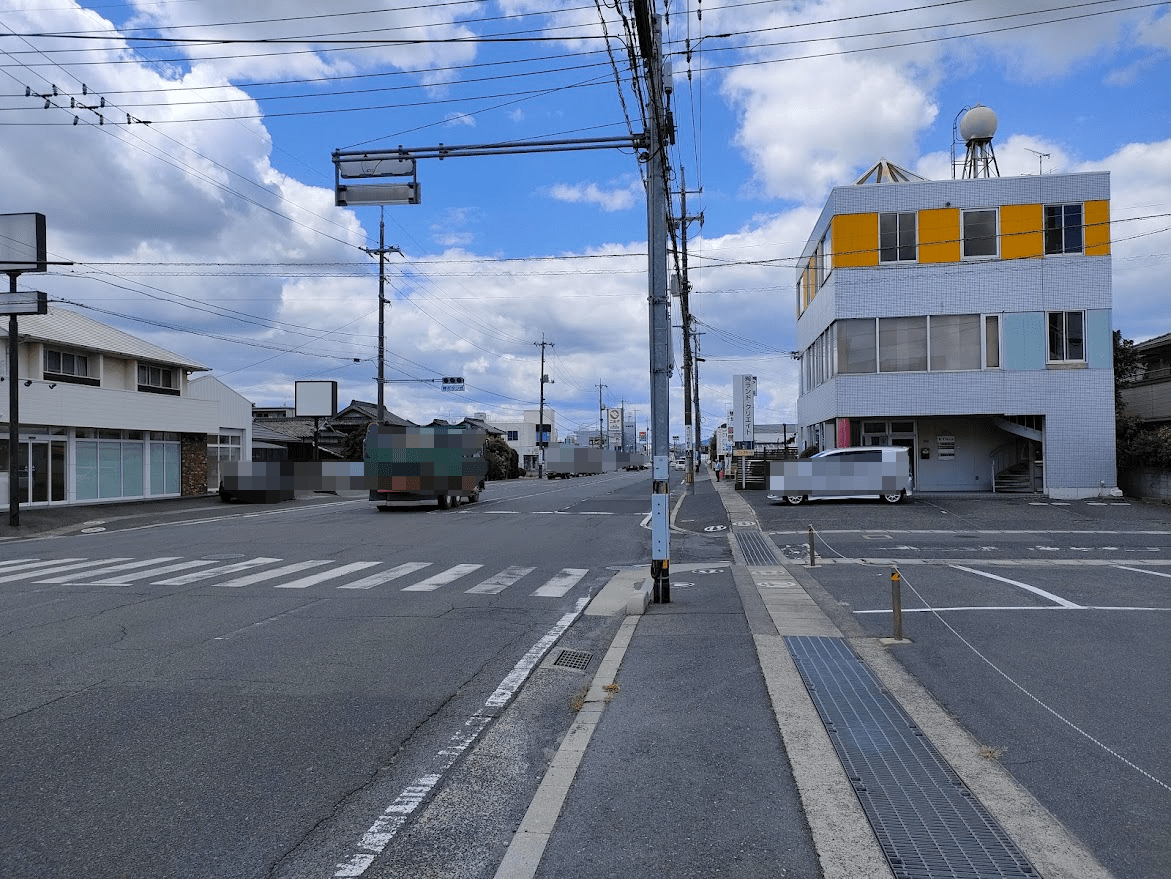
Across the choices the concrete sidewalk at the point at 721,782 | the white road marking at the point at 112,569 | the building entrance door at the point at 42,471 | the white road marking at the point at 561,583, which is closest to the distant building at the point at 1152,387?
the white road marking at the point at 561,583

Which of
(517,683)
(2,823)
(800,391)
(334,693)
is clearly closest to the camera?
(2,823)

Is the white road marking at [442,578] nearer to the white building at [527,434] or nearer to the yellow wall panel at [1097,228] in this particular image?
the yellow wall panel at [1097,228]

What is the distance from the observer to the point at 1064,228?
1060 inches

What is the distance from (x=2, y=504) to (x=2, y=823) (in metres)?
26.6

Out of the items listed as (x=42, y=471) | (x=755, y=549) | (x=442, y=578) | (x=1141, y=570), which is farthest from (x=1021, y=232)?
(x=42, y=471)

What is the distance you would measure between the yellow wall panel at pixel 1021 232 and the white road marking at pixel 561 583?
19.3m

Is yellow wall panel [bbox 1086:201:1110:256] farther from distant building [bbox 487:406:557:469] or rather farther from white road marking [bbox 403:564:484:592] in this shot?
distant building [bbox 487:406:557:469]

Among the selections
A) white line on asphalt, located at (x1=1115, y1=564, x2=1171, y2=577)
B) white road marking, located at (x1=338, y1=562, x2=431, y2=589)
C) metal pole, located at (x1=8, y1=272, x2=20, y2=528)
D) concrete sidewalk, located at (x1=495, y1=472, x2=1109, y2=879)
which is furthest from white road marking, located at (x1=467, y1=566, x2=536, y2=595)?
metal pole, located at (x1=8, y1=272, x2=20, y2=528)

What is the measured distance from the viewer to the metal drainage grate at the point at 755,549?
53.8 ft

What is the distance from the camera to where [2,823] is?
14.5 feet

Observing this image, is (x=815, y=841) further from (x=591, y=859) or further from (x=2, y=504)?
(x=2, y=504)

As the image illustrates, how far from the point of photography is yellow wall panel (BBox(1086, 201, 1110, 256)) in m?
26.6

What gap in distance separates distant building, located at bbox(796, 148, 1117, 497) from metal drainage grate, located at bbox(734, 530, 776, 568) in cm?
922

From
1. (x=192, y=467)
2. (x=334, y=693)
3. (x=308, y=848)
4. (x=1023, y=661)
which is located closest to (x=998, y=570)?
(x=1023, y=661)
